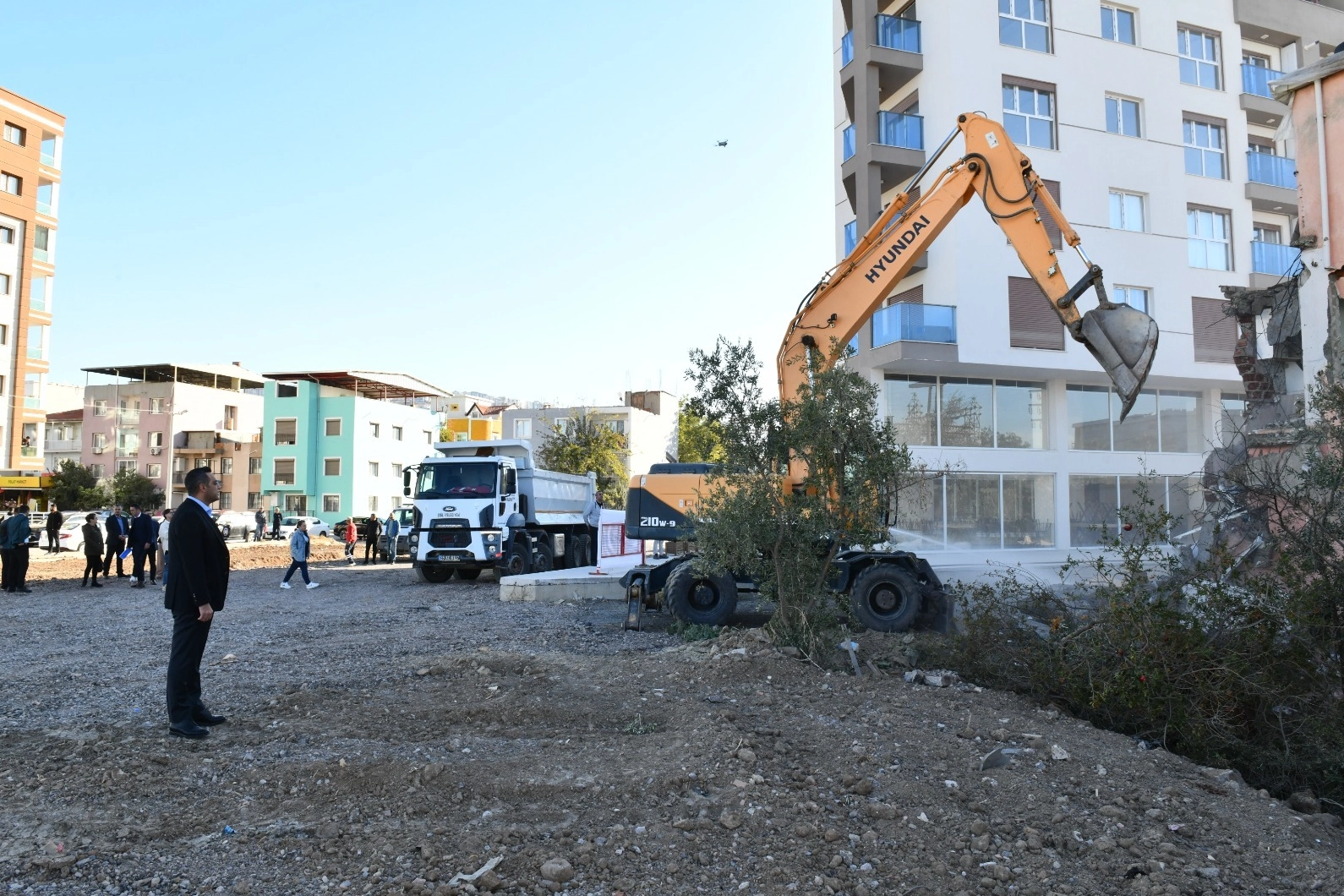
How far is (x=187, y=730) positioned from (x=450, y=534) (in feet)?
47.7

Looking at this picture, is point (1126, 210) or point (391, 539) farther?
point (391, 539)

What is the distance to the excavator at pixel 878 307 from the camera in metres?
11.8

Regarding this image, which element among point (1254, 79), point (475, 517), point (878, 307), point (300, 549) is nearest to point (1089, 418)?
point (1254, 79)

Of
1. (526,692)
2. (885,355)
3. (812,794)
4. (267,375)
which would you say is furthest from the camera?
(267,375)

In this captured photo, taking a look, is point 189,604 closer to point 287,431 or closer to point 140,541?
point 140,541

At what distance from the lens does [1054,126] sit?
2472 centimetres

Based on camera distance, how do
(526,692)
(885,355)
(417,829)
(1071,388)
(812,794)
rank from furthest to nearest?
1. (1071,388)
2. (885,355)
3. (526,692)
4. (812,794)
5. (417,829)

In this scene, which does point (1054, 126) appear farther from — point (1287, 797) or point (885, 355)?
point (1287, 797)

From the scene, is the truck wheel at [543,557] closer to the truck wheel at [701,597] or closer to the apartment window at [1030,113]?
the truck wheel at [701,597]

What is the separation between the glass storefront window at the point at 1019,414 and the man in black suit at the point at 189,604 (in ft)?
71.9

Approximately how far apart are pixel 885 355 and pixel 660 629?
13192 mm

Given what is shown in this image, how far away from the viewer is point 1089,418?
85.6 feet

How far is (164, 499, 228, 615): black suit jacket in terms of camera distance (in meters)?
6.35

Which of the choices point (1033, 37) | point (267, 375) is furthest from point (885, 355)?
point (267, 375)
